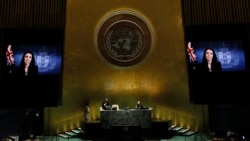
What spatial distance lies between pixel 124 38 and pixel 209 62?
382 cm

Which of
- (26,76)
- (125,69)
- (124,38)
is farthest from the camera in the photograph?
(124,38)

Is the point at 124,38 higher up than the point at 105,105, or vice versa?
the point at 124,38

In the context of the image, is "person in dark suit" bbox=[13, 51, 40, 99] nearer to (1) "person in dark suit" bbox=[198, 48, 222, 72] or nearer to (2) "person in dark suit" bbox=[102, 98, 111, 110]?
(2) "person in dark suit" bbox=[102, 98, 111, 110]

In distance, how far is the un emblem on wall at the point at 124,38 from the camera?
456 inches

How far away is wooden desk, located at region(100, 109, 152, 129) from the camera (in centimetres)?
984

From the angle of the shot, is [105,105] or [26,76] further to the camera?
[105,105]

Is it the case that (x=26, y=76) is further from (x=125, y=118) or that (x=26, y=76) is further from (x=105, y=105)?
(x=125, y=118)

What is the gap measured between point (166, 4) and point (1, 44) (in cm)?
654

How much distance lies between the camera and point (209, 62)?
31.0 feet

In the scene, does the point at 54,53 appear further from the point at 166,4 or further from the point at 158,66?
the point at 166,4

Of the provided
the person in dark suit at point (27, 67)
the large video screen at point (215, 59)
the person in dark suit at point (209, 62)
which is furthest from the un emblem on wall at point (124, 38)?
the person in dark suit at point (27, 67)

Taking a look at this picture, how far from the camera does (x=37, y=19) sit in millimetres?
9820

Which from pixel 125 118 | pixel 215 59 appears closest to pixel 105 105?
pixel 125 118

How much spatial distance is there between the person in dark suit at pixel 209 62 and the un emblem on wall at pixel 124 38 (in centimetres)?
274
